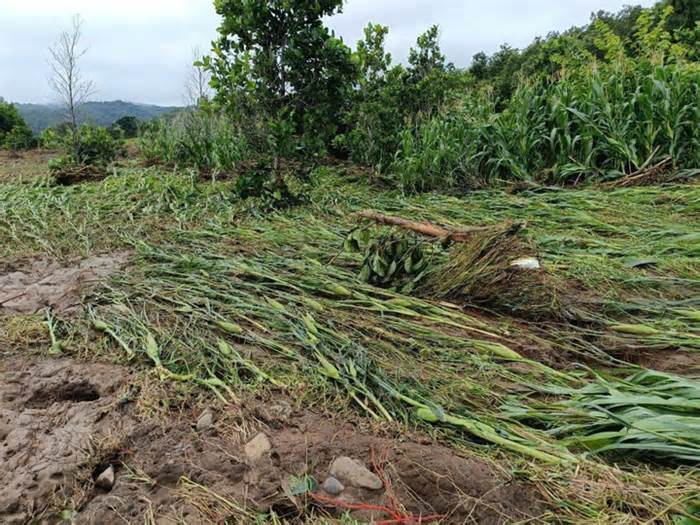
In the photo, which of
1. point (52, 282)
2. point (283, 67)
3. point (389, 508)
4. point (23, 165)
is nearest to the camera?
point (389, 508)

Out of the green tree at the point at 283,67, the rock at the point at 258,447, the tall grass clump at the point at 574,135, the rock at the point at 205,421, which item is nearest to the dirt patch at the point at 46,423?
the rock at the point at 205,421

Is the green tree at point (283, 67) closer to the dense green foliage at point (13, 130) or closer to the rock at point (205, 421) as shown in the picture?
the rock at point (205, 421)

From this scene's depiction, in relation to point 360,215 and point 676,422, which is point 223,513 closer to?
point 676,422

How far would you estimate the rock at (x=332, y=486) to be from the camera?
118 cm

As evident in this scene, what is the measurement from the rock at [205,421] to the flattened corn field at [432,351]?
46 millimetres

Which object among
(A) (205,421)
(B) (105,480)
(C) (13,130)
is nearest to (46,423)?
(B) (105,480)

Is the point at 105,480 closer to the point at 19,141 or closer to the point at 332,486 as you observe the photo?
the point at 332,486

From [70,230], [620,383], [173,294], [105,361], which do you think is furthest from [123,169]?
[620,383]

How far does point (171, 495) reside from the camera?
1186 millimetres

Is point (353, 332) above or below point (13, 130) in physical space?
below

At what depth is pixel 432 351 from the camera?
1857 millimetres

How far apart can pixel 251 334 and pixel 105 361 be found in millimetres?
617

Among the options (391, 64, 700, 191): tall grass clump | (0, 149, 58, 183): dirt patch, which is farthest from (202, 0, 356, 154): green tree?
(0, 149, 58, 183): dirt patch

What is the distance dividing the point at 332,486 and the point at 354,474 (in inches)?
2.8
